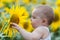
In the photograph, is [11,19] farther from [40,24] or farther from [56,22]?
[56,22]

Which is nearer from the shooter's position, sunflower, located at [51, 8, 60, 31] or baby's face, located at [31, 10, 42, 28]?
baby's face, located at [31, 10, 42, 28]

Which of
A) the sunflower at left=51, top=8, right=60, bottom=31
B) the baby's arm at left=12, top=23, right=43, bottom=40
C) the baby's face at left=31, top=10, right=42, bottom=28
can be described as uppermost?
the sunflower at left=51, top=8, right=60, bottom=31

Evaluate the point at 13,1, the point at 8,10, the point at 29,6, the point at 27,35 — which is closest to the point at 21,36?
the point at 27,35

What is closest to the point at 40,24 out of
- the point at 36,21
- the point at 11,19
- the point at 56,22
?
the point at 36,21

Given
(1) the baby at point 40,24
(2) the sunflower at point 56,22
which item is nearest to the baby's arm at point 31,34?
(1) the baby at point 40,24

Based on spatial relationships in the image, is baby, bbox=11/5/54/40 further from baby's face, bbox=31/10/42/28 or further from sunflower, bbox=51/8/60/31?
sunflower, bbox=51/8/60/31

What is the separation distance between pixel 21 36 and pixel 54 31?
66cm

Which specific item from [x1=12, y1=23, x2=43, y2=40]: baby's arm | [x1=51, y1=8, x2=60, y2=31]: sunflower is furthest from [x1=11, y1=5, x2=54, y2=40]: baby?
[x1=51, y1=8, x2=60, y2=31]: sunflower

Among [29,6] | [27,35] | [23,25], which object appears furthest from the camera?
[29,6]

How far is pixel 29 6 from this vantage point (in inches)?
89.0

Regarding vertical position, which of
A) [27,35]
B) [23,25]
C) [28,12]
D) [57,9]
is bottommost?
[27,35]

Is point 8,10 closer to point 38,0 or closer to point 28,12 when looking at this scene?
point 28,12

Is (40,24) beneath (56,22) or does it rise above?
beneath

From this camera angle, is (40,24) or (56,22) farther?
(56,22)
